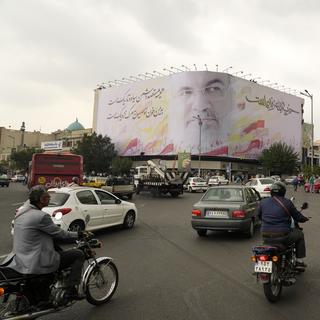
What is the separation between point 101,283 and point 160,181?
2291 cm

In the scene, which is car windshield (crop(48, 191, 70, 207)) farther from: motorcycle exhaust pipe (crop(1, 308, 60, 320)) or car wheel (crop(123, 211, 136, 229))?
motorcycle exhaust pipe (crop(1, 308, 60, 320))

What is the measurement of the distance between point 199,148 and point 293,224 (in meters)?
70.9

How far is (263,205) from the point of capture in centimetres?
597

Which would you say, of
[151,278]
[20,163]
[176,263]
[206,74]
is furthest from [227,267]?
[20,163]

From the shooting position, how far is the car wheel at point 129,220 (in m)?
12.3

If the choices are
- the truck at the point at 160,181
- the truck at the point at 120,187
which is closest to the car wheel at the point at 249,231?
the truck at the point at 120,187

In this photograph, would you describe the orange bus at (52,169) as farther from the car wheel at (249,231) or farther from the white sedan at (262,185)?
the car wheel at (249,231)

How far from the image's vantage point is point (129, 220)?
40.8ft

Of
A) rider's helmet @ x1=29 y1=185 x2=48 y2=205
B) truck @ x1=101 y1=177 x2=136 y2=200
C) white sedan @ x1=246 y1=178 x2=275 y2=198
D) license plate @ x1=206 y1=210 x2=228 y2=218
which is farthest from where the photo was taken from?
white sedan @ x1=246 y1=178 x2=275 y2=198

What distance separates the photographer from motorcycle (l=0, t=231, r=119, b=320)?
4062 millimetres

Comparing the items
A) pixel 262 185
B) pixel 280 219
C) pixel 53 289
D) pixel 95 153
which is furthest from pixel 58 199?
pixel 95 153

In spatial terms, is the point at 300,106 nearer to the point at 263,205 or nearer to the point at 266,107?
the point at 266,107

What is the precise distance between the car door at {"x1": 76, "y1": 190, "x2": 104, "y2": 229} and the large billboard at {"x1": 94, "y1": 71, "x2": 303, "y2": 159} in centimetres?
6379

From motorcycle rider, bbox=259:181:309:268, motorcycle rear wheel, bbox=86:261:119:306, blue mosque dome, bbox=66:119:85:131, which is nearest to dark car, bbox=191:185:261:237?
motorcycle rider, bbox=259:181:309:268
